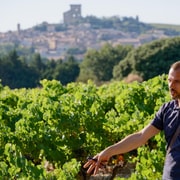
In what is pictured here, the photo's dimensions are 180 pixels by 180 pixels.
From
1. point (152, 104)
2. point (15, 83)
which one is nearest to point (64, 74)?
point (15, 83)

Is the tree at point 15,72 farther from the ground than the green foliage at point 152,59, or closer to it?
closer to it

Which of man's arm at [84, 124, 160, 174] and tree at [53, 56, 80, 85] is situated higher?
man's arm at [84, 124, 160, 174]

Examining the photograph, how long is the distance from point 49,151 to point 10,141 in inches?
19.3

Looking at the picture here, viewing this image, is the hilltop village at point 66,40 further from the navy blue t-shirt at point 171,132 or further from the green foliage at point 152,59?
the navy blue t-shirt at point 171,132

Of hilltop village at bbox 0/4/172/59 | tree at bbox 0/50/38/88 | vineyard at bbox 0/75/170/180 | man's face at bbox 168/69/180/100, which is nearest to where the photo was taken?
man's face at bbox 168/69/180/100

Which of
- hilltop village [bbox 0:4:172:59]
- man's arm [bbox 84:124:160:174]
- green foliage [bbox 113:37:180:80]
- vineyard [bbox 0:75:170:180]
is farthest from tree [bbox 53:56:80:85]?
hilltop village [bbox 0:4:172:59]

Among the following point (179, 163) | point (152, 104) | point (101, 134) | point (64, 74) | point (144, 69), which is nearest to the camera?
point (179, 163)

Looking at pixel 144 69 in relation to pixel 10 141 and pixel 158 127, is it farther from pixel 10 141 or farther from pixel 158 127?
pixel 158 127

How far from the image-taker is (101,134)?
7.25 meters

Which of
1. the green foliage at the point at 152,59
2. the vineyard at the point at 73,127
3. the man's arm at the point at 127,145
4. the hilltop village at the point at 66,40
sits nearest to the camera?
the man's arm at the point at 127,145

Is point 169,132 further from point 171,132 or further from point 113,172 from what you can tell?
point 113,172

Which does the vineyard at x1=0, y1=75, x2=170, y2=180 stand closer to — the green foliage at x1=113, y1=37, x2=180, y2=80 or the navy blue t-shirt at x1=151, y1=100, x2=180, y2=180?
the navy blue t-shirt at x1=151, y1=100, x2=180, y2=180

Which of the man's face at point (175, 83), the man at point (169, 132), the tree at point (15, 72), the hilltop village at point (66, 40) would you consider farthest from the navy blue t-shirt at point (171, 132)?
the hilltop village at point (66, 40)

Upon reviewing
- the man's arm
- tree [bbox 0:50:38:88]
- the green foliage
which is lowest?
tree [bbox 0:50:38:88]
